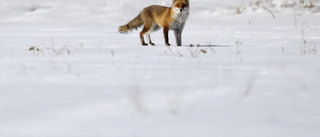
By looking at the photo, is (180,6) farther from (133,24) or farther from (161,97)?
(161,97)

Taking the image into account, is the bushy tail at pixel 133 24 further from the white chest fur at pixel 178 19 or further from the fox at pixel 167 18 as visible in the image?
the white chest fur at pixel 178 19

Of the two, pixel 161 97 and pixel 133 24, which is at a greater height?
pixel 133 24

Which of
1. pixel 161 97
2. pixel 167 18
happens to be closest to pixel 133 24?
pixel 167 18

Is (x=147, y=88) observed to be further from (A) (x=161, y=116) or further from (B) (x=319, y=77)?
(B) (x=319, y=77)

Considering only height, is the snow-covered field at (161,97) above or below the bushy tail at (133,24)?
below

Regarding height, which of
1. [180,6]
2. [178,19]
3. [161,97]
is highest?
[180,6]

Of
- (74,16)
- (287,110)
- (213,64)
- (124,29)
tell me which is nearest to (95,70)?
(213,64)

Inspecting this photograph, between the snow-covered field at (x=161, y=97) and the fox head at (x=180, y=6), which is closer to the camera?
the snow-covered field at (x=161, y=97)

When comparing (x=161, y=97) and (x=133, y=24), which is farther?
(x=133, y=24)

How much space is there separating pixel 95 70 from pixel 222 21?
31.3 ft

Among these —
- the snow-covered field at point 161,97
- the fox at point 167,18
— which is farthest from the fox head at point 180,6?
the snow-covered field at point 161,97

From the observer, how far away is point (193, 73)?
2.95 metres

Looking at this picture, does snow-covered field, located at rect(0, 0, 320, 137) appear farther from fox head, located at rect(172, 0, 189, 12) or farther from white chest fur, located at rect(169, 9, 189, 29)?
white chest fur, located at rect(169, 9, 189, 29)

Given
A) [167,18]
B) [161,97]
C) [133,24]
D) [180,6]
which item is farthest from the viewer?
[133,24]
